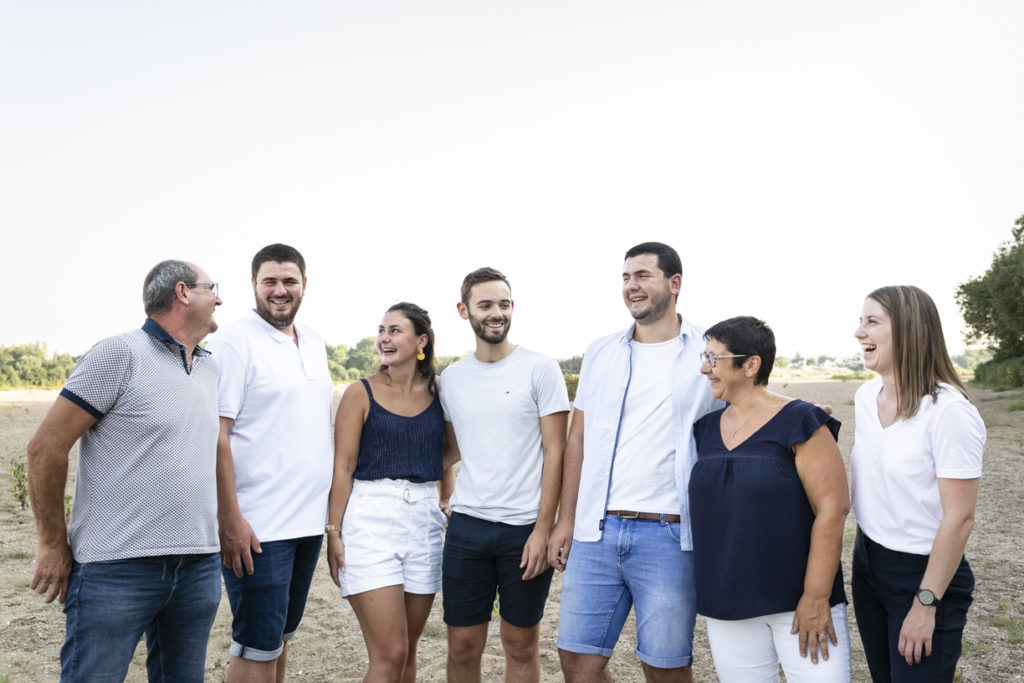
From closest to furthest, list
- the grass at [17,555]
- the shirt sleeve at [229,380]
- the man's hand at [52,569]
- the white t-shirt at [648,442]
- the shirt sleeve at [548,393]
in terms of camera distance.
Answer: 1. the man's hand at [52,569]
2. the white t-shirt at [648,442]
3. the shirt sleeve at [229,380]
4. the shirt sleeve at [548,393]
5. the grass at [17,555]

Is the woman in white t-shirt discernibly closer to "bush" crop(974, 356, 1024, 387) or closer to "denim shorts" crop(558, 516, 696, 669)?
"denim shorts" crop(558, 516, 696, 669)

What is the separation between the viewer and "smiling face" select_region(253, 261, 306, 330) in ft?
12.5

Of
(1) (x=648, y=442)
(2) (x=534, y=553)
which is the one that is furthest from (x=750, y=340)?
(2) (x=534, y=553)

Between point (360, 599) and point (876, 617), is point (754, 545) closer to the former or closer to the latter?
point (876, 617)

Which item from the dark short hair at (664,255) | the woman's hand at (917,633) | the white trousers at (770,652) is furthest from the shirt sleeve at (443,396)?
the woman's hand at (917,633)

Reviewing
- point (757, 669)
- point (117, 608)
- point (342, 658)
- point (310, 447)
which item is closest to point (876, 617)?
point (757, 669)

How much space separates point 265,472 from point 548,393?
1404 millimetres

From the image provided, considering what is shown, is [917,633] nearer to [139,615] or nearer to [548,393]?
[548,393]

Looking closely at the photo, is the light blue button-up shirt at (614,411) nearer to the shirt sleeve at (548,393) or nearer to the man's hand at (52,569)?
the shirt sleeve at (548,393)

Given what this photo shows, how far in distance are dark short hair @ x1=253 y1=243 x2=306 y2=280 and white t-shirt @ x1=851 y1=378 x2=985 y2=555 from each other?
279 centimetres

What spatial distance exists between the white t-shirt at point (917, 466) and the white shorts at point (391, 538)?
76.5 inches

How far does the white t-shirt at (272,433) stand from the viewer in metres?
3.57

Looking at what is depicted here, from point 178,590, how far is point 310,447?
2.88ft

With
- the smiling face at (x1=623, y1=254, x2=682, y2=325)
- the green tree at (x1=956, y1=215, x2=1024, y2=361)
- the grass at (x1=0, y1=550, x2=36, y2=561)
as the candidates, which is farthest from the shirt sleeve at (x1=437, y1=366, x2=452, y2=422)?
the green tree at (x1=956, y1=215, x2=1024, y2=361)
